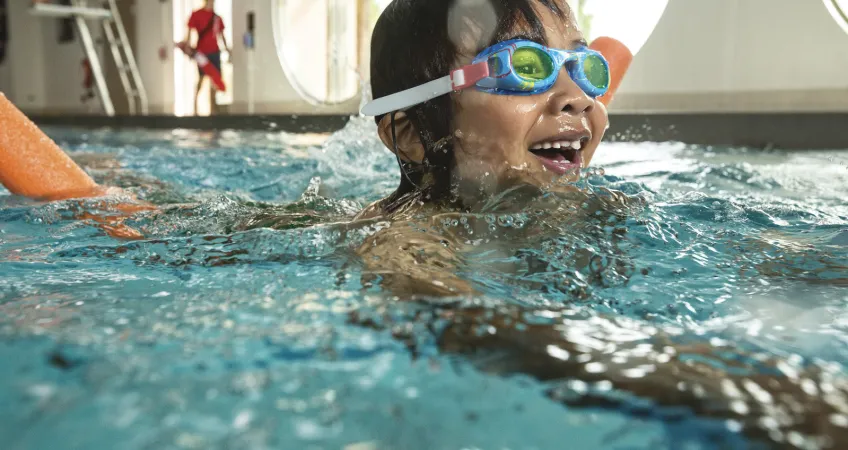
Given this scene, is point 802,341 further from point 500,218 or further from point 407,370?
point 500,218

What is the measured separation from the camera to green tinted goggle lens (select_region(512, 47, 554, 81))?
1786 millimetres

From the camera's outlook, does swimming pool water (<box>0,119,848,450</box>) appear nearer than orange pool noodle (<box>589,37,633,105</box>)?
Yes

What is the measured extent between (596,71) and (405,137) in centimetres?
57

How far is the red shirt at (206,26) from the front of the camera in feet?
42.9

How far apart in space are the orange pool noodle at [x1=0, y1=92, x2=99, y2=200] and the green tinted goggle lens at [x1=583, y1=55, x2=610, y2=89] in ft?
5.80

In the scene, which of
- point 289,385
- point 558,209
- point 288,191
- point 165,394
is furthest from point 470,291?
point 288,191

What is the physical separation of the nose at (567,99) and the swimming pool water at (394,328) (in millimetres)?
240

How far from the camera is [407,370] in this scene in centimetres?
87

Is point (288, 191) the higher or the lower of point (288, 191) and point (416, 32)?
the lower

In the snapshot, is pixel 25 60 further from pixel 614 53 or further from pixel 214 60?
pixel 614 53

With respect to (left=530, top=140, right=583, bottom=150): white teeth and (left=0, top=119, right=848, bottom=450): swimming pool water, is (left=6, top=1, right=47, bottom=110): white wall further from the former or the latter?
(left=530, top=140, right=583, bottom=150): white teeth

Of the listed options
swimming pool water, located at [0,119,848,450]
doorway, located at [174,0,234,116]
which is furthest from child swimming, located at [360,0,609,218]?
doorway, located at [174,0,234,116]

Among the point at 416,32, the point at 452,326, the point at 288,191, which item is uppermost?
the point at 416,32

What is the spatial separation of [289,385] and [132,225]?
1553 mm
